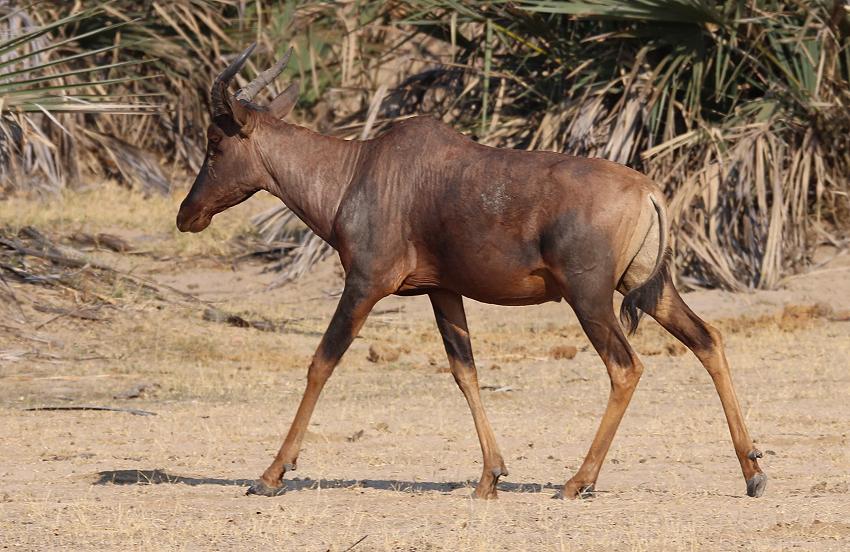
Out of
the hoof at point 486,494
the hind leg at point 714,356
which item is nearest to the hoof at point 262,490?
the hoof at point 486,494

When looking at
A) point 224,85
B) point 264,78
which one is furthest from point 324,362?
point 264,78

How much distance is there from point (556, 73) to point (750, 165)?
237 centimetres

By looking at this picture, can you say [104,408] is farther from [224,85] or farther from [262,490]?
[224,85]

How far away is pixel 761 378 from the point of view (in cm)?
1225

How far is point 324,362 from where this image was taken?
7.77 metres

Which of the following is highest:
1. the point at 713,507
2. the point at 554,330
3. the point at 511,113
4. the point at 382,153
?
the point at 382,153

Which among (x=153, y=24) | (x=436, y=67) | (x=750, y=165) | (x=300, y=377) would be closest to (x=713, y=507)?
(x=300, y=377)

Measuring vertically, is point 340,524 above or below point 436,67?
above

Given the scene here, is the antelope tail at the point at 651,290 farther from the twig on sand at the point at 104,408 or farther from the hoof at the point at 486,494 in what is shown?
the twig on sand at the point at 104,408

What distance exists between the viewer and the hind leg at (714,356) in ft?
24.9

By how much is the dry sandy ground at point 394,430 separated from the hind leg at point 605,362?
144 millimetres

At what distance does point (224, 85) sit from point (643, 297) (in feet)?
8.16

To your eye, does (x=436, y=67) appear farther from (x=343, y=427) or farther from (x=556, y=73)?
(x=343, y=427)

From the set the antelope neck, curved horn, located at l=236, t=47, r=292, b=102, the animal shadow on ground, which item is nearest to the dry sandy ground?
the animal shadow on ground
